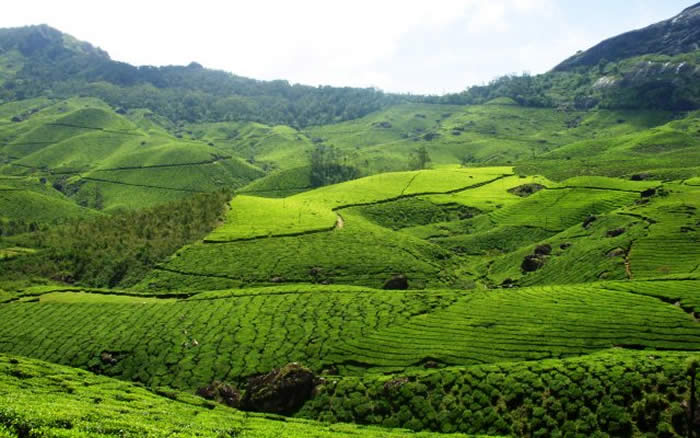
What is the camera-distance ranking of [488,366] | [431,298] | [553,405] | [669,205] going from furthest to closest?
[669,205]
[431,298]
[488,366]
[553,405]

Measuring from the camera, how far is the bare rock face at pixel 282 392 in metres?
64.9

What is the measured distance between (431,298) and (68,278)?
109670 mm

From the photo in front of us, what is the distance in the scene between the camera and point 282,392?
65.5 m

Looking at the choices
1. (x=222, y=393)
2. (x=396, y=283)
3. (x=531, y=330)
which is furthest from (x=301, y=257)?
(x=531, y=330)

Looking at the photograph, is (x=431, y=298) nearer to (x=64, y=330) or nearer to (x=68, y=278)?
(x=64, y=330)

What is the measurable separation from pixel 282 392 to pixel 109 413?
2978cm

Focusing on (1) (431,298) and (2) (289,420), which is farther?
(1) (431,298)

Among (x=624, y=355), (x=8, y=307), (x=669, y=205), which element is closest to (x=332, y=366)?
(x=624, y=355)

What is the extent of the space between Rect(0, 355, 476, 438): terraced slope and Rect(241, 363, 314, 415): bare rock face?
4.26 metres

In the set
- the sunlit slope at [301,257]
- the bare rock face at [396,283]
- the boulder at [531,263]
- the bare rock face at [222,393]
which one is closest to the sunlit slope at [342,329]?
the bare rock face at [222,393]

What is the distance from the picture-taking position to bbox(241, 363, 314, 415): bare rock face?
213 feet

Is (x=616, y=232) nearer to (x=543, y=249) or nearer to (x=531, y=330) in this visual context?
(x=543, y=249)

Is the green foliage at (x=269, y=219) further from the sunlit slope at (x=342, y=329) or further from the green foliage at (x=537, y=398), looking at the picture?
the green foliage at (x=537, y=398)

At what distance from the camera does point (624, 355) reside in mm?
58500
